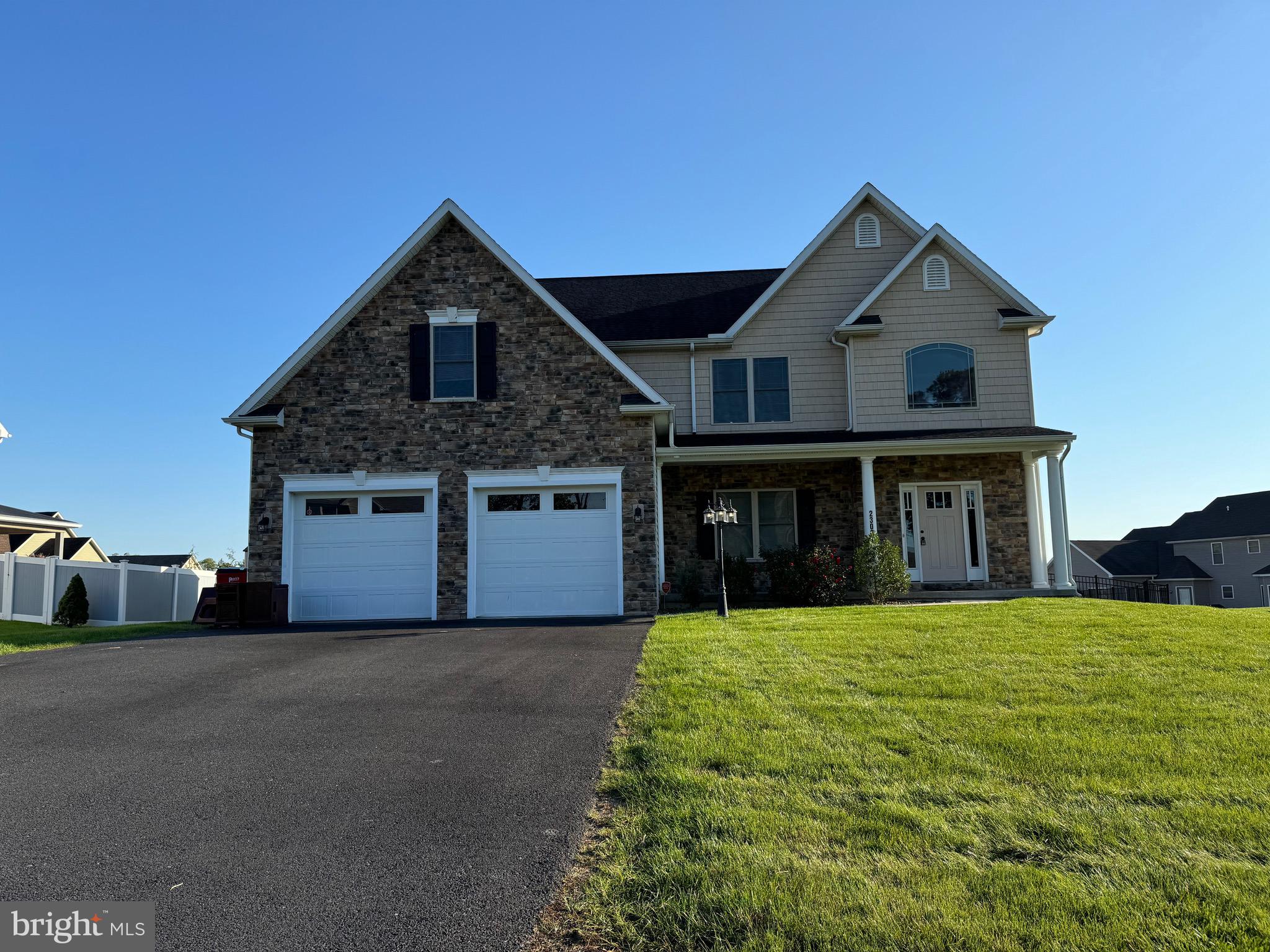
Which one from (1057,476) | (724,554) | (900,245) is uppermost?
(900,245)

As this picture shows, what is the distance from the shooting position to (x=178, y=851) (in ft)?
13.1

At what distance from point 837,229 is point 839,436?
4959 mm

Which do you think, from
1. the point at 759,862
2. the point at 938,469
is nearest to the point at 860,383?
the point at 938,469

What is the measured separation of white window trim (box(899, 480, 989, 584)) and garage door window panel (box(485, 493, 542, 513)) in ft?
25.5

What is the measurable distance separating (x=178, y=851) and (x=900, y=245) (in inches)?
730

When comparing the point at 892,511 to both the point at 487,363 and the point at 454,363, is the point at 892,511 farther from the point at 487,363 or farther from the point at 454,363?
the point at 454,363

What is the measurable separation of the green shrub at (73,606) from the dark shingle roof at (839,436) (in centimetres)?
1264

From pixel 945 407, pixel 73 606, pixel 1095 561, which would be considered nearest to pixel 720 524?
pixel 945 407

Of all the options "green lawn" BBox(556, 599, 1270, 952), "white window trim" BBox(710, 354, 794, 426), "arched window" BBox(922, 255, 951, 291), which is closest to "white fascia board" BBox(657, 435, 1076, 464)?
"white window trim" BBox(710, 354, 794, 426)

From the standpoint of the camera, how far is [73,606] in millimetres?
17094

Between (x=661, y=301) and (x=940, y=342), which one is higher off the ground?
(x=661, y=301)

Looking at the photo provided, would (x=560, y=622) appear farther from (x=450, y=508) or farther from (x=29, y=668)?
(x=29, y=668)

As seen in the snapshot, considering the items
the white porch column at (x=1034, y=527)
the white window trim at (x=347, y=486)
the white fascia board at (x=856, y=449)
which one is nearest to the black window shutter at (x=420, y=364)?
the white window trim at (x=347, y=486)

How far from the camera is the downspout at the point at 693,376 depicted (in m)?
18.5
